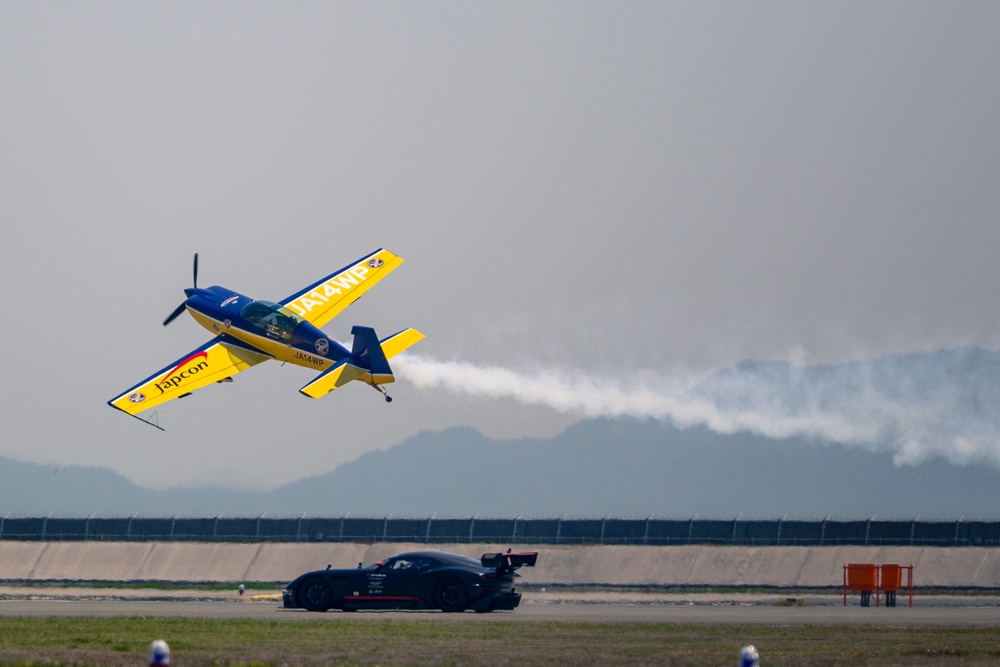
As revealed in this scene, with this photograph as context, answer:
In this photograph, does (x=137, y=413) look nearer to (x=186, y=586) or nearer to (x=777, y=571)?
(x=186, y=586)

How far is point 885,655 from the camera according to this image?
75.8 feet

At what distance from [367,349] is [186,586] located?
39.9 feet

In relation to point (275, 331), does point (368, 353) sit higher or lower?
lower

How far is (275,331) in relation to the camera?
173ft

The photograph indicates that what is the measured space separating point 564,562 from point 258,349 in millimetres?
14941

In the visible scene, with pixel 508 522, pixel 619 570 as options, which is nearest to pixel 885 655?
pixel 619 570

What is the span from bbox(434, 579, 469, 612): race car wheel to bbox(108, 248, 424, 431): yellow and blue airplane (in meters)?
16.0

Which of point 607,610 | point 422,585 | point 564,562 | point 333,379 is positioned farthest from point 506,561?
point 564,562

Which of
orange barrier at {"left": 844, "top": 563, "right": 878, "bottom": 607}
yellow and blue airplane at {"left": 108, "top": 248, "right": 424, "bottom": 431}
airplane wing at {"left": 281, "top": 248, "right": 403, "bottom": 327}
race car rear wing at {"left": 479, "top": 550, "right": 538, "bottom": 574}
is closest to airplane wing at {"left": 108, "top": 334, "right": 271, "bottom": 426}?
yellow and blue airplane at {"left": 108, "top": 248, "right": 424, "bottom": 431}

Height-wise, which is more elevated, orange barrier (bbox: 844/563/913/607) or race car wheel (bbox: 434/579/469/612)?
orange barrier (bbox: 844/563/913/607)

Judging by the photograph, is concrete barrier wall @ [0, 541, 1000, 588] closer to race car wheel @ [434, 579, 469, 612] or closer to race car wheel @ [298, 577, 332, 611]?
race car wheel @ [434, 579, 469, 612]

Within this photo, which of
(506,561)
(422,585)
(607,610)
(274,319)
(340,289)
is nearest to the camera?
(506,561)

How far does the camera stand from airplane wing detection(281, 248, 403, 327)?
58281mm

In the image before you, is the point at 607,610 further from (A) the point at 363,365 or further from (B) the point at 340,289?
(B) the point at 340,289
